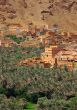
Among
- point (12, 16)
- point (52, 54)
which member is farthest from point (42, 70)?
point (12, 16)

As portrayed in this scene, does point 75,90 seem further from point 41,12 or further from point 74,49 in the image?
point 41,12

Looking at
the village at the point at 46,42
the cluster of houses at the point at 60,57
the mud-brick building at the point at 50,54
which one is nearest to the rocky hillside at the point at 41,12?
the village at the point at 46,42

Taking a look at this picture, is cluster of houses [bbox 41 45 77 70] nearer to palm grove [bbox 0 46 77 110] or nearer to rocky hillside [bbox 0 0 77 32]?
palm grove [bbox 0 46 77 110]

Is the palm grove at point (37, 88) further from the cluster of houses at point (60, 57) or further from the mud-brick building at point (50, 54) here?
the mud-brick building at point (50, 54)

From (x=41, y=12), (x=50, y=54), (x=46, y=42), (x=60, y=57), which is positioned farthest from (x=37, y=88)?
(x=41, y=12)

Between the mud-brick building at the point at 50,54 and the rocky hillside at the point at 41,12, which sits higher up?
the mud-brick building at the point at 50,54

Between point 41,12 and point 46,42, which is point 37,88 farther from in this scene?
point 41,12

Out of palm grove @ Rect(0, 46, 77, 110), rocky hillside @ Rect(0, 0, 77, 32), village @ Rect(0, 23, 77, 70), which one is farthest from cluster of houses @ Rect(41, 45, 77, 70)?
rocky hillside @ Rect(0, 0, 77, 32)
